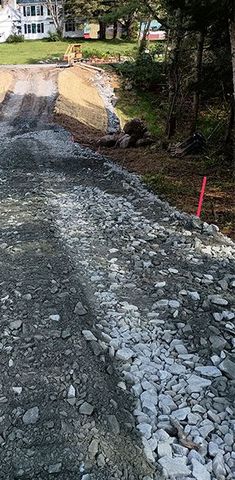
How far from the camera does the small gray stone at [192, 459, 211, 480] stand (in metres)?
4.23

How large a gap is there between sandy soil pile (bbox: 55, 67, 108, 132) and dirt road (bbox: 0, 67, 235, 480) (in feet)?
58.0

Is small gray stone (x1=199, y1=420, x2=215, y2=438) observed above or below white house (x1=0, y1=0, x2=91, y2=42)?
below

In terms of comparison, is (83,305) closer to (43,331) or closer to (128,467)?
(43,331)

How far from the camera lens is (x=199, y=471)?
4.29 meters

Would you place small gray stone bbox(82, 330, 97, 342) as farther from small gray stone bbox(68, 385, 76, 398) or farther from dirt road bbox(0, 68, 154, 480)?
small gray stone bbox(68, 385, 76, 398)

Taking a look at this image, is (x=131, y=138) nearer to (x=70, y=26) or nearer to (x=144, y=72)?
(x=144, y=72)

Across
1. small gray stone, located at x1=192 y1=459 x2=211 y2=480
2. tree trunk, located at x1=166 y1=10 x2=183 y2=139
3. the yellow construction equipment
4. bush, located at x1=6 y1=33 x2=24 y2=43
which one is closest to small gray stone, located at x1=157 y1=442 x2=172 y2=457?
small gray stone, located at x1=192 y1=459 x2=211 y2=480

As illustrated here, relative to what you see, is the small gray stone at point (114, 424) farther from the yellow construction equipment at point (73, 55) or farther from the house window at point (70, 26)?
the house window at point (70, 26)

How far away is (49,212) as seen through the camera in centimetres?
1086

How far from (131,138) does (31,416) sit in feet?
51.7

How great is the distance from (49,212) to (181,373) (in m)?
6.31

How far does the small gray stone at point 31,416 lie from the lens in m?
4.67

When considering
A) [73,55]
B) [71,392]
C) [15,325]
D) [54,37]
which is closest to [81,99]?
[73,55]

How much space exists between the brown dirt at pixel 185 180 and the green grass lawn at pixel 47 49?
32.6 meters
